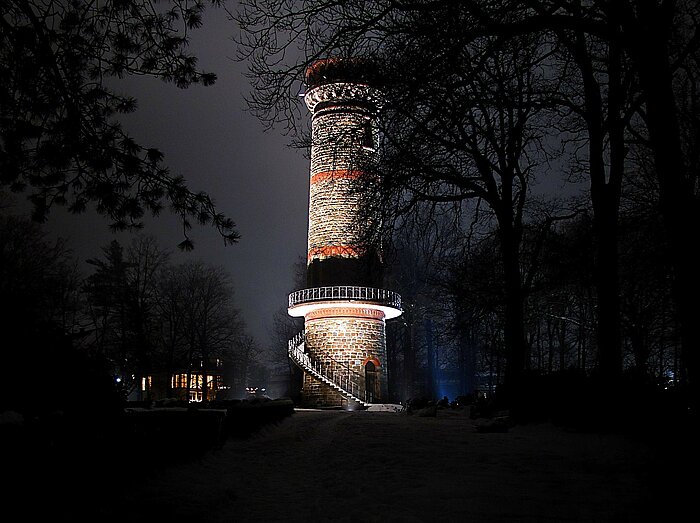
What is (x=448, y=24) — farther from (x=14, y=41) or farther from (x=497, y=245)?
(x=497, y=245)

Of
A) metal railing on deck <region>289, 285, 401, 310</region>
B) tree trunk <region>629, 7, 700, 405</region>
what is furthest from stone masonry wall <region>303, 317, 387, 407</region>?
tree trunk <region>629, 7, 700, 405</region>

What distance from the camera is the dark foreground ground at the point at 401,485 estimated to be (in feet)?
15.2

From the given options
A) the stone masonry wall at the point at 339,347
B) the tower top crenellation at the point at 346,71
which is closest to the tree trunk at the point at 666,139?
the tower top crenellation at the point at 346,71

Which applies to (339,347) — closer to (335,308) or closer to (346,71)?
(335,308)

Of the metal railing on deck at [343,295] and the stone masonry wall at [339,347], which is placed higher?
the metal railing on deck at [343,295]

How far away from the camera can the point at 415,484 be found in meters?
5.86

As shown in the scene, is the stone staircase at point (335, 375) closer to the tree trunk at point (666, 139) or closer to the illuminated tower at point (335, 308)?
the illuminated tower at point (335, 308)

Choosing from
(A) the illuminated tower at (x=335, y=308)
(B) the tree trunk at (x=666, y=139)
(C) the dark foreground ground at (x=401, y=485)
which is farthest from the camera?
(A) the illuminated tower at (x=335, y=308)

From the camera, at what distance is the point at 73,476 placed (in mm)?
4914

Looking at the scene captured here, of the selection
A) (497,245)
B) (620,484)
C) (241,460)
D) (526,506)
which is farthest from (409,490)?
(497,245)

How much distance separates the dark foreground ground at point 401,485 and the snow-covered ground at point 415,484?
1 centimetres

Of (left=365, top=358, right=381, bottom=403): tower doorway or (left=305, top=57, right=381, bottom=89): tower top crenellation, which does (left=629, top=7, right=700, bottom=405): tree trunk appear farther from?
(left=365, top=358, right=381, bottom=403): tower doorway

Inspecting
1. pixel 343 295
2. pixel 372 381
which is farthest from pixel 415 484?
pixel 372 381

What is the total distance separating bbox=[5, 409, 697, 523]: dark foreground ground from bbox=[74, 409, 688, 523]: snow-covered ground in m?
0.01
